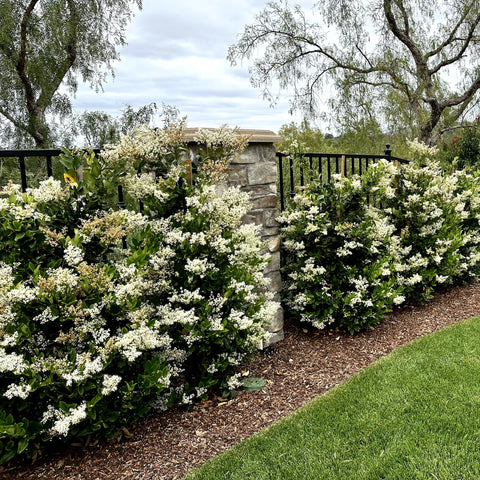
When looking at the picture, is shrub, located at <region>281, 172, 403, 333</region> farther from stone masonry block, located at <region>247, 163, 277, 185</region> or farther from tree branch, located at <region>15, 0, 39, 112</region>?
tree branch, located at <region>15, 0, 39, 112</region>

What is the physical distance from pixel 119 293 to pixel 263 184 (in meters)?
1.69

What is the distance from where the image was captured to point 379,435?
2.36 meters

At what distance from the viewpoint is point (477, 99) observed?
14.0 meters

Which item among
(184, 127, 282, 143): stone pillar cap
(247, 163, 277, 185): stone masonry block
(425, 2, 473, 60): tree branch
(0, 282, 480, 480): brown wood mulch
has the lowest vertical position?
(0, 282, 480, 480): brown wood mulch

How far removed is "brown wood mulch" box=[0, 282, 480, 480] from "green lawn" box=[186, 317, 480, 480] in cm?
15

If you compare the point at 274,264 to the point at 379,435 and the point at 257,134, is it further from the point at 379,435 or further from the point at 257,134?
the point at 379,435

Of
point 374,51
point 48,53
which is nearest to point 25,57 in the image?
point 48,53

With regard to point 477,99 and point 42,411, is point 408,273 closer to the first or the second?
point 42,411

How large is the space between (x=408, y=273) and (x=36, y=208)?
148 inches

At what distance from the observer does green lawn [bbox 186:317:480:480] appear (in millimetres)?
2109

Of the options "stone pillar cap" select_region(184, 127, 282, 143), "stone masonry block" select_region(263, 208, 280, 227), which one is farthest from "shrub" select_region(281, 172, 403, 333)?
"stone pillar cap" select_region(184, 127, 282, 143)

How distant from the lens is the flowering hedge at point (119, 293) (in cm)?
209

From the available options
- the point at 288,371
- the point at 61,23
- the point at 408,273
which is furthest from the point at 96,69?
the point at 288,371

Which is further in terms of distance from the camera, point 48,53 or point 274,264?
point 48,53
